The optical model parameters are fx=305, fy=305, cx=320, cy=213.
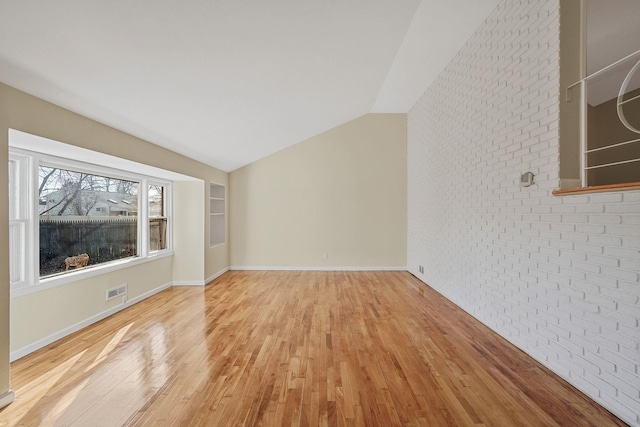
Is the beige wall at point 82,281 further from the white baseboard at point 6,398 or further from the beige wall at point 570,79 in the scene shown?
the beige wall at point 570,79

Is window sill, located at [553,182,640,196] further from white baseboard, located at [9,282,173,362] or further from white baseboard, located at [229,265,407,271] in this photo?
white baseboard, located at [9,282,173,362]

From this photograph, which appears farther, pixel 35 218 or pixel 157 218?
pixel 157 218

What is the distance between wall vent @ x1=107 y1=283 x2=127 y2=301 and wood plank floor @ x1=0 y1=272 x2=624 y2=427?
0.29 m

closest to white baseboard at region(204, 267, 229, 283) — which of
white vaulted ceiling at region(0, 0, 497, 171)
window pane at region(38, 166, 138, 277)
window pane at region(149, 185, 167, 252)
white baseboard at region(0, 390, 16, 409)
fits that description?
window pane at region(149, 185, 167, 252)

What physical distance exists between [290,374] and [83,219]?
10.2 feet

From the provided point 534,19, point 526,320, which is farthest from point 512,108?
point 526,320

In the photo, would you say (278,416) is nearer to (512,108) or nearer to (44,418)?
(44,418)

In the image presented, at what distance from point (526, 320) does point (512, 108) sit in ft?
6.65

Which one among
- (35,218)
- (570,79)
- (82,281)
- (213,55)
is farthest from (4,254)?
(570,79)

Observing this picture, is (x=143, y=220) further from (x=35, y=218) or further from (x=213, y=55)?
(x=213, y=55)

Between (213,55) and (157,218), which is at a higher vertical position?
(213,55)

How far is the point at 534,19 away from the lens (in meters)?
2.70

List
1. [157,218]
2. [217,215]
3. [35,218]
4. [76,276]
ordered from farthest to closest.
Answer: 1. [217,215]
2. [157,218]
3. [76,276]
4. [35,218]

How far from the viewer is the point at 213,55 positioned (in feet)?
8.36
